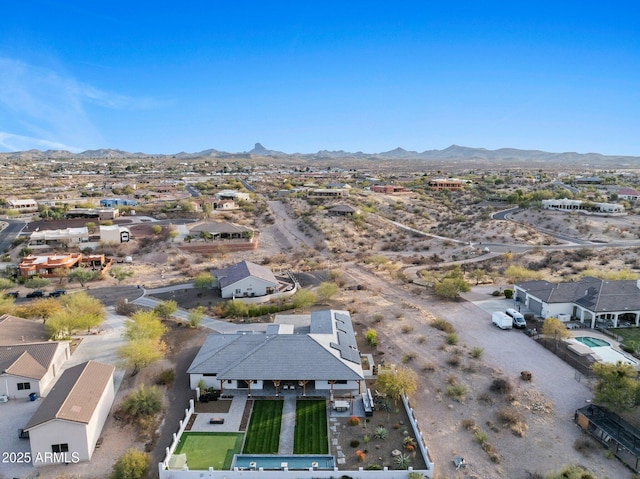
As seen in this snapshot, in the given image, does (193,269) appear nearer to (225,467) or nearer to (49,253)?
(49,253)

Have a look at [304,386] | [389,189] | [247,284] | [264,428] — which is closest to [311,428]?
[264,428]

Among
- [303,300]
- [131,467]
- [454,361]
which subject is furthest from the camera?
[303,300]

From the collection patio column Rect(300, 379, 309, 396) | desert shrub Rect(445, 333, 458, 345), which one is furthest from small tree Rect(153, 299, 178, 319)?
desert shrub Rect(445, 333, 458, 345)

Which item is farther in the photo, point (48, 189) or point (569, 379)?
point (48, 189)

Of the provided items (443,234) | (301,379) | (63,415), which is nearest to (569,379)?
(301,379)

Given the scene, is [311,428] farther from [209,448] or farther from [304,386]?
[209,448]

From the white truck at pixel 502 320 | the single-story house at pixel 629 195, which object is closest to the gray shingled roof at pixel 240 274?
the white truck at pixel 502 320

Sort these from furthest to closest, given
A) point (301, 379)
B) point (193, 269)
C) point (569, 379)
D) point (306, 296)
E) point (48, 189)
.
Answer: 1. point (48, 189)
2. point (193, 269)
3. point (306, 296)
4. point (569, 379)
5. point (301, 379)

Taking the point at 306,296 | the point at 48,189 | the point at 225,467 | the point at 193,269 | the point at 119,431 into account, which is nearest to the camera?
the point at 225,467
